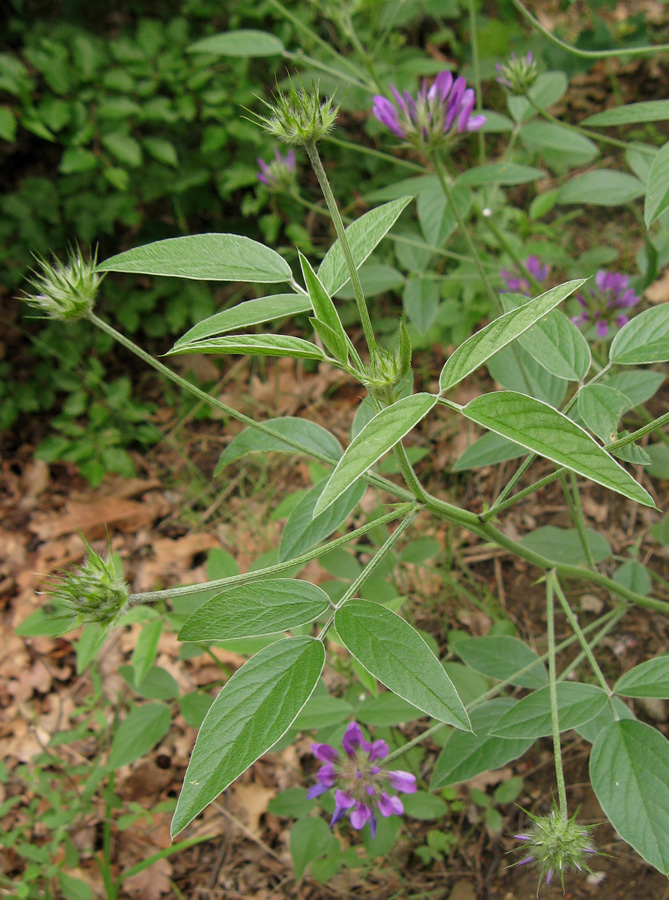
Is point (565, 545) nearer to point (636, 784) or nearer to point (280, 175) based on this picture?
point (636, 784)

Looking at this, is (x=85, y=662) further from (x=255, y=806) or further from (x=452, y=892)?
(x=452, y=892)

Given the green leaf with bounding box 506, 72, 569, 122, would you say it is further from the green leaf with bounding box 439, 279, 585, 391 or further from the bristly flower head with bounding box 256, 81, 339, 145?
the green leaf with bounding box 439, 279, 585, 391

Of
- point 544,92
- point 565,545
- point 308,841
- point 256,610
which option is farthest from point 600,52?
point 308,841

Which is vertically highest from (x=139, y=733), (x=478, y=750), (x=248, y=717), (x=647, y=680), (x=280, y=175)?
(x=280, y=175)

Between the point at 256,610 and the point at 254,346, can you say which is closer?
the point at 254,346

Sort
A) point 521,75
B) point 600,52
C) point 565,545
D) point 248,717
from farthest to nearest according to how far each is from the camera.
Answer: point 521,75, point 565,545, point 600,52, point 248,717

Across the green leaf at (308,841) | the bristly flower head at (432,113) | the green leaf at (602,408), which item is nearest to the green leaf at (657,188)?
the green leaf at (602,408)

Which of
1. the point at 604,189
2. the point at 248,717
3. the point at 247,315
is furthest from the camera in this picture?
the point at 604,189
